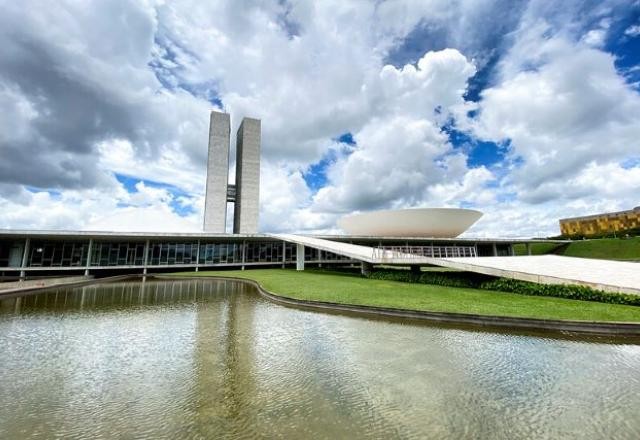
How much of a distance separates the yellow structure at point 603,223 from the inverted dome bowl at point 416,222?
49.0 metres

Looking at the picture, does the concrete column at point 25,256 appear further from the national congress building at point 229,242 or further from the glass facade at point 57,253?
the glass facade at point 57,253

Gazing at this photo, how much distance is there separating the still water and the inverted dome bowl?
29.8 meters

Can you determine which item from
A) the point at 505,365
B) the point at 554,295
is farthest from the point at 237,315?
the point at 554,295

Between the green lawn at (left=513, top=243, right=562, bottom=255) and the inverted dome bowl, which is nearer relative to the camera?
the inverted dome bowl

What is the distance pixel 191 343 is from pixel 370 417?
13.9 feet

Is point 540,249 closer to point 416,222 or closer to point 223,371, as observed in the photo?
point 416,222

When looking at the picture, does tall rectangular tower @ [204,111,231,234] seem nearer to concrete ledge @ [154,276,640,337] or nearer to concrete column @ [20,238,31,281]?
concrete column @ [20,238,31,281]

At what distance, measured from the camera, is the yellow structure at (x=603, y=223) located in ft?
212

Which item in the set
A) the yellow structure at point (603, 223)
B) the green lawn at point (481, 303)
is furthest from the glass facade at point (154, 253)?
the yellow structure at point (603, 223)

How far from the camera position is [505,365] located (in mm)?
4789

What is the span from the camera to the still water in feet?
10.2

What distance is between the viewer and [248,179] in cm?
4644

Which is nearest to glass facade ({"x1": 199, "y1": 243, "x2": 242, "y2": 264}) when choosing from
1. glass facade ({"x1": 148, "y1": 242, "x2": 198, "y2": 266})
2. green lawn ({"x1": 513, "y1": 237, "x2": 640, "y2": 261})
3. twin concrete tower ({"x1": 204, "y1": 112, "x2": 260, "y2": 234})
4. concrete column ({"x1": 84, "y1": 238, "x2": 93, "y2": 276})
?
glass facade ({"x1": 148, "y1": 242, "x2": 198, "y2": 266})

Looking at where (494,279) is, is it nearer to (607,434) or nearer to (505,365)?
(505,365)
